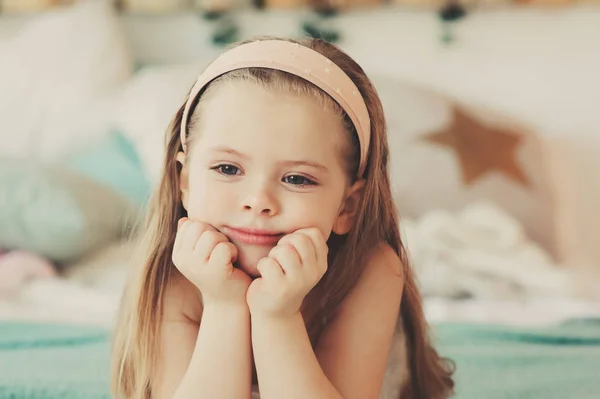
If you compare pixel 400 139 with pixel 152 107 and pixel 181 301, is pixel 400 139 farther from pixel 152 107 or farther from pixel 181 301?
pixel 181 301

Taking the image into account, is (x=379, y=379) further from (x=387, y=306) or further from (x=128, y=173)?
(x=128, y=173)

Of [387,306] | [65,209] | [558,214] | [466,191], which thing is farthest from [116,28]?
[387,306]

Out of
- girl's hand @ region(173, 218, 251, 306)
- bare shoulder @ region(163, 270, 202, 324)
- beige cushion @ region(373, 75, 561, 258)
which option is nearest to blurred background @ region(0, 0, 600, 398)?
beige cushion @ region(373, 75, 561, 258)

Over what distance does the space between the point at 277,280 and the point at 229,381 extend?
0.11 metres

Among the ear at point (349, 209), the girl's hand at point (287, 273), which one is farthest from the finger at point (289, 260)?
the ear at point (349, 209)

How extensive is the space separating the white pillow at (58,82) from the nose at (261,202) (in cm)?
122

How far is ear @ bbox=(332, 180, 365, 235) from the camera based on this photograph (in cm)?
76

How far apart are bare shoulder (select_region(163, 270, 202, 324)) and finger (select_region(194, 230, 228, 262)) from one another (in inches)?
4.7

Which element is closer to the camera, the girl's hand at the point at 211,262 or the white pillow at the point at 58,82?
the girl's hand at the point at 211,262

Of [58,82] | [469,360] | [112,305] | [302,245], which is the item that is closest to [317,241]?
[302,245]

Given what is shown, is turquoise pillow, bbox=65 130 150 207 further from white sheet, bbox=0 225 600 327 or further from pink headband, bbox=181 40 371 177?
pink headband, bbox=181 40 371 177

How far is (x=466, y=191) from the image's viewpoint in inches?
62.4

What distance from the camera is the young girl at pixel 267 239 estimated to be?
2.13ft

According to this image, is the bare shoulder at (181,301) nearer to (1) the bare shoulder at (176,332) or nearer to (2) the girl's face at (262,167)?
(1) the bare shoulder at (176,332)
